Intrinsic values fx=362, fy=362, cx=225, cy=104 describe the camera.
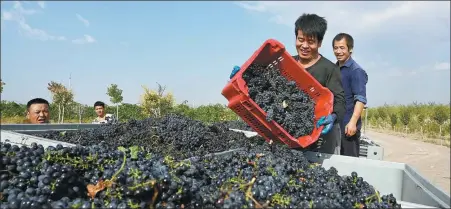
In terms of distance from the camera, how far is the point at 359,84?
3.36m

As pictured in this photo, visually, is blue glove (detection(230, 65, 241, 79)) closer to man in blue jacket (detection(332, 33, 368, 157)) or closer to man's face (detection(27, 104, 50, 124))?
man in blue jacket (detection(332, 33, 368, 157))

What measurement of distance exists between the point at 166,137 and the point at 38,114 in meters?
2.22

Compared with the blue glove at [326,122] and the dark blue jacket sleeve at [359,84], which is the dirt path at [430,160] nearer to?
the dark blue jacket sleeve at [359,84]

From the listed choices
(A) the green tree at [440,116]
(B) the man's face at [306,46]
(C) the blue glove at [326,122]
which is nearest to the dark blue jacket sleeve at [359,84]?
(B) the man's face at [306,46]

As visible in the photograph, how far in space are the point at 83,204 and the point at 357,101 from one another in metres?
2.61

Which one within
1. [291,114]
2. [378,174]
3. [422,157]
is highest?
[291,114]

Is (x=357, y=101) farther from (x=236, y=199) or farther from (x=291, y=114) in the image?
(x=236, y=199)

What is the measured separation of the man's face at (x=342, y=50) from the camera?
3590mm

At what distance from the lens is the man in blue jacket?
3.19 metres

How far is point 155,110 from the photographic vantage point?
15.4m

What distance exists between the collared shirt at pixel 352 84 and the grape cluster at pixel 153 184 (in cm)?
149

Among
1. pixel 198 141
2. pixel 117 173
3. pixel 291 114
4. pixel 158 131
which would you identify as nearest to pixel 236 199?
pixel 117 173

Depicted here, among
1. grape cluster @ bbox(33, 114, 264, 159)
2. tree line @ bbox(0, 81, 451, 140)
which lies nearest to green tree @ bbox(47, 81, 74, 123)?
tree line @ bbox(0, 81, 451, 140)

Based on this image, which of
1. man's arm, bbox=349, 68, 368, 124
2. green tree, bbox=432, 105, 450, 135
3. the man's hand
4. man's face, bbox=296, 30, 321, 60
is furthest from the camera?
green tree, bbox=432, 105, 450, 135
